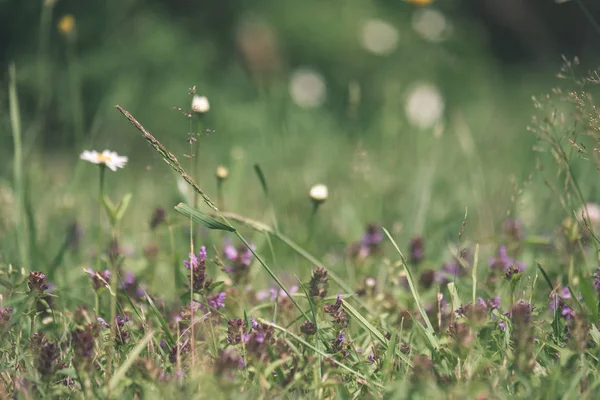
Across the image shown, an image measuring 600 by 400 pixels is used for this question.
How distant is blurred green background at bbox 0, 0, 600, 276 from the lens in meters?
2.58

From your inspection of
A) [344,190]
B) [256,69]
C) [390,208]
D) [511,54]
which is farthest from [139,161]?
[511,54]

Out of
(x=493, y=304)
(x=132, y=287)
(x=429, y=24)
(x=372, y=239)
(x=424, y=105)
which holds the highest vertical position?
(x=493, y=304)

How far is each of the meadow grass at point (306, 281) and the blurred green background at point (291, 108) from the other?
3 cm

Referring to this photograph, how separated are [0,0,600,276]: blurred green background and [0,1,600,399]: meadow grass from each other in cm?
3

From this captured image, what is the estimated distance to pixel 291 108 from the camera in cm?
468

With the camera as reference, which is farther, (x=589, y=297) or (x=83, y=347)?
(x=589, y=297)

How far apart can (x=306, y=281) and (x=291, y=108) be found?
2.89 metres

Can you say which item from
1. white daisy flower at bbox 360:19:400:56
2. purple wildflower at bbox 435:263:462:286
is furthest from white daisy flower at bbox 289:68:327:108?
purple wildflower at bbox 435:263:462:286

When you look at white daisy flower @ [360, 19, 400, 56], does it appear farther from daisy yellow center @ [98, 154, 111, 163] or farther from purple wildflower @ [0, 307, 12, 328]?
purple wildflower @ [0, 307, 12, 328]

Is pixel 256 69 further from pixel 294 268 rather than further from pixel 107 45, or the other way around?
pixel 294 268

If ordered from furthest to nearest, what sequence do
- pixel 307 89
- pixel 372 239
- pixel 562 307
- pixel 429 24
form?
pixel 429 24 < pixel 307 89 < pixel 372 239 < pixel 562 307

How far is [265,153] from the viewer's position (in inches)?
150

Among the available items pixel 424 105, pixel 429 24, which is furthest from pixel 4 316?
pixel 429 24

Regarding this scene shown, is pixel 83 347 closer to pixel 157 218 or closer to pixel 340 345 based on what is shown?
pixel 340 345
